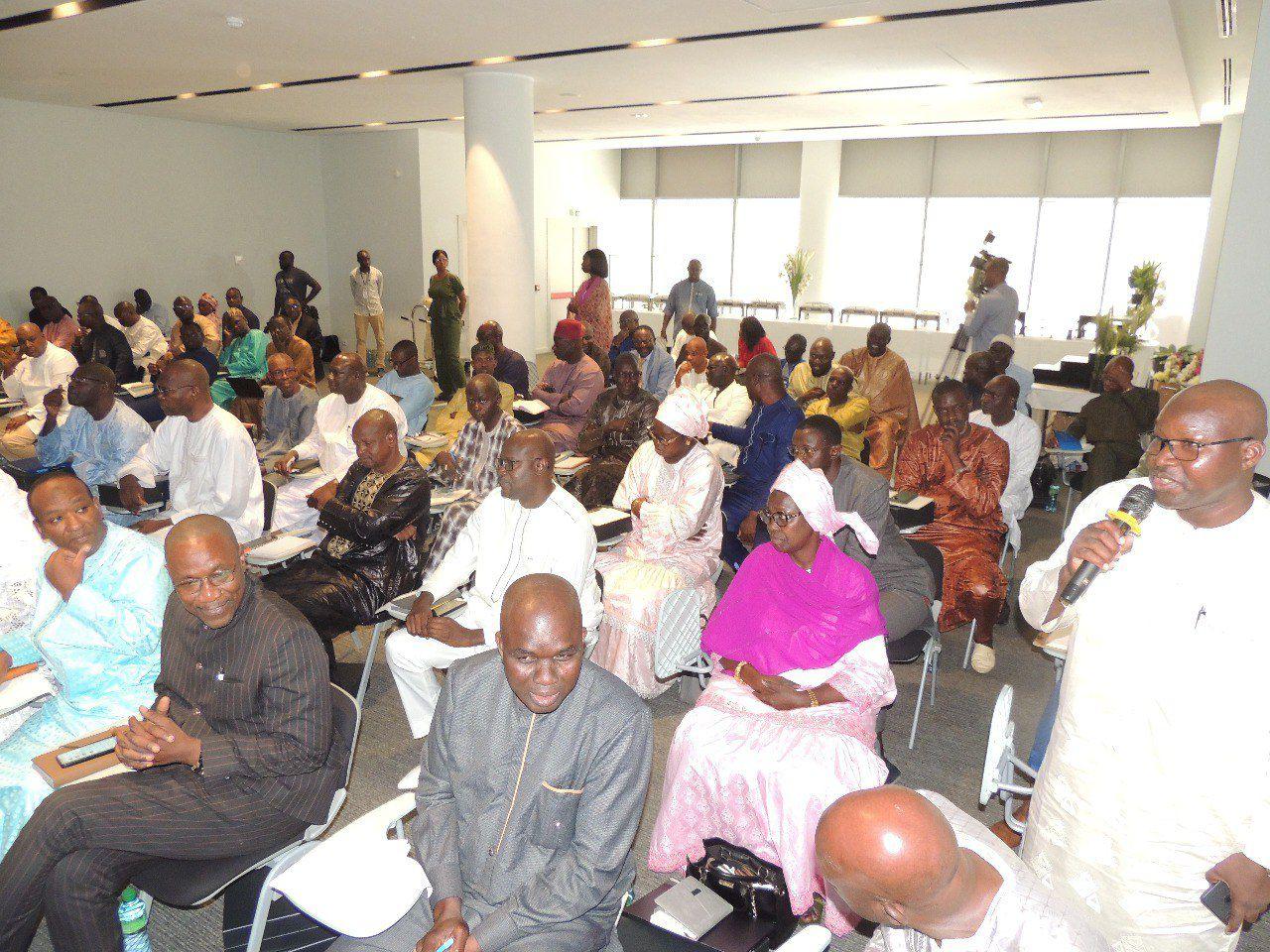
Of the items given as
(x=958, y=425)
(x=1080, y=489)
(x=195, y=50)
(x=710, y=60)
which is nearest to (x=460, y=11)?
(x=710, y=60)

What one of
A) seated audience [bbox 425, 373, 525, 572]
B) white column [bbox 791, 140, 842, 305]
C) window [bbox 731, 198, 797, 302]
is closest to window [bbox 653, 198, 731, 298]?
window [bbox 731, 198, 797, 302]

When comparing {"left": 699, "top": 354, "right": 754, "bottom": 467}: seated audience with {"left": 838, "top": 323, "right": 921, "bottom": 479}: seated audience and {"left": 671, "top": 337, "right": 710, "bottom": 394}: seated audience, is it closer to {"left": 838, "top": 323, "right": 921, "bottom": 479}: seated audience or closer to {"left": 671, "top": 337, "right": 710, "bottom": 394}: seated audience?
{"left": 671, "top": 337, "right": 710, "bottom": 394}: seated audience

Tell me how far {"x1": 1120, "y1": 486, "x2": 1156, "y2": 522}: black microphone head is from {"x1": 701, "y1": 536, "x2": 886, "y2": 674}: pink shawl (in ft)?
3.56

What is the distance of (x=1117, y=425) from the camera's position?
640 centimetres

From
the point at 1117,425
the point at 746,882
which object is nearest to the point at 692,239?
the point at 1117,425

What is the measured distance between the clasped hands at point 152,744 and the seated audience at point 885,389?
5613mm

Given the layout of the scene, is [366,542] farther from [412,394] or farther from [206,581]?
[412,394]

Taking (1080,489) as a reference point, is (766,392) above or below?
above

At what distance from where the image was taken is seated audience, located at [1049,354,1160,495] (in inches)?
252

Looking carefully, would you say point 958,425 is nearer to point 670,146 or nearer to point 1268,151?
point 1268,151

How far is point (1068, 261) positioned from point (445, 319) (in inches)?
412

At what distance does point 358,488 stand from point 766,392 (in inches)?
104

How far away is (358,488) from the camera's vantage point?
439 cm

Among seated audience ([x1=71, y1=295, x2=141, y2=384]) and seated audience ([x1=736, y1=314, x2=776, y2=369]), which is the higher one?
seated audience ([x1=736, y1=314, x2=776, y2=369])
